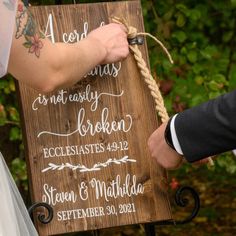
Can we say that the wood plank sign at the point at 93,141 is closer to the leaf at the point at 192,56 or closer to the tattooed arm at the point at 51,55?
the tattooed arm at the point at 51,55

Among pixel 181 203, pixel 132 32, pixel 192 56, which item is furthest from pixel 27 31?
pixel 192 56

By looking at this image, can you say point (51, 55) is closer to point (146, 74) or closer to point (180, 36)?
point (146, 74)

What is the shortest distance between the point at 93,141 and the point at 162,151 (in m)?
0.27

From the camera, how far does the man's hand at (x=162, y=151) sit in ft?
7.70

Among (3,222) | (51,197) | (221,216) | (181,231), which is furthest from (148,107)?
(221,216)

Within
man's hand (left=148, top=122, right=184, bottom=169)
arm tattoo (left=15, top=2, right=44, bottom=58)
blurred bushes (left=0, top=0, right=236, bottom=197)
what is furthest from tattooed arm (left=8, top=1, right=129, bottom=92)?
blurred bushes (left=0, top=0, right=236, bottom=197)

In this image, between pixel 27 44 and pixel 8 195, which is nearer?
pixel 27 44

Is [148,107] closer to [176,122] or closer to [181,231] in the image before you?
[176,122]

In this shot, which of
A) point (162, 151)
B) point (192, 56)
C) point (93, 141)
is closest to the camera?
point (162, 151)

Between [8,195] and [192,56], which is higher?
[192,56]

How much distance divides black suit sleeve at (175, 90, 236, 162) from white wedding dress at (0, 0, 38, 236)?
1.81 feet

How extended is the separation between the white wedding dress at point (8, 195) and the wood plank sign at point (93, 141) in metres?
0.09

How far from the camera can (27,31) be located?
2.20 meters

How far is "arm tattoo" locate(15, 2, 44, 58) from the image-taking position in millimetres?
2166
